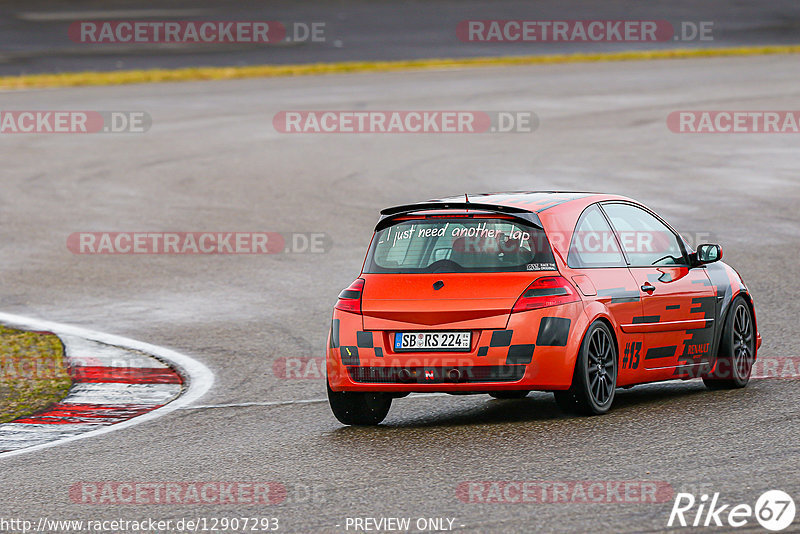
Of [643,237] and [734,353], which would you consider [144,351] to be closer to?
[643,237]

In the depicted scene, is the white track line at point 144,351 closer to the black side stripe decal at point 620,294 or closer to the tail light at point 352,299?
the tail light at point 352,299

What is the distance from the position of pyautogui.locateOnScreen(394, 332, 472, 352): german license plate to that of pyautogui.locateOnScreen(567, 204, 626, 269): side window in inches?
35.2

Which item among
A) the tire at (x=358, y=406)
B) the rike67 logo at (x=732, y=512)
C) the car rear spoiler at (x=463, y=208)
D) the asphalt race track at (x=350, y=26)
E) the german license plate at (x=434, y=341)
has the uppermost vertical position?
the asphalt race track at (x=350, y=26)

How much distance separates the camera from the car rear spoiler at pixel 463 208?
864cm

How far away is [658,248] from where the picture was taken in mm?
9586

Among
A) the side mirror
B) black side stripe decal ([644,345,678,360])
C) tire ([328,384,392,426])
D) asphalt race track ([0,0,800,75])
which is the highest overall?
asphalt race track ([0,0,800,75])

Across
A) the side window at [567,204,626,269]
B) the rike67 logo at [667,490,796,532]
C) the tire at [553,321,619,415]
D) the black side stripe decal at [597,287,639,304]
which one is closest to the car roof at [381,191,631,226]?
the side window at [567,204,626,269]

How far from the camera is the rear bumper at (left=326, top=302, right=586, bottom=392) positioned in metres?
8.21

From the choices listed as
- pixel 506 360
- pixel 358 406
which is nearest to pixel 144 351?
pixel 358 406

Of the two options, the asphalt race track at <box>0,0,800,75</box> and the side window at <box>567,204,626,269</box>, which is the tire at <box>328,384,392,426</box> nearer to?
the side window at <box>567,204,626,269</box>

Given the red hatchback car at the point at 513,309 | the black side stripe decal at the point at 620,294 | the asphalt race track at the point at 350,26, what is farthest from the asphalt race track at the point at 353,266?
the asphalt race track at the point at 350,26

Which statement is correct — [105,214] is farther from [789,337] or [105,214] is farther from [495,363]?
[495,363]

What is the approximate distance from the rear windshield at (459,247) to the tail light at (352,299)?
0.53ft

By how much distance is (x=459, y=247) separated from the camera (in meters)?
8.64
